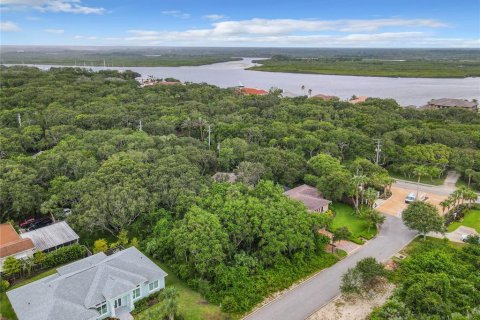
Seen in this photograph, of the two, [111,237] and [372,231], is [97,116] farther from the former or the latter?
[372,231]

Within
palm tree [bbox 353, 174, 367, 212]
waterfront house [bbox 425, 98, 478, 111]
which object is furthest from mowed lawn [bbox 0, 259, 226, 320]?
waterfront house [bbox 425, 98, 478, 111]

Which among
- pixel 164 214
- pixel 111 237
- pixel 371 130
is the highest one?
pixel 371 130

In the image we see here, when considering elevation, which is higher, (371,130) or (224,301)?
(371,130)

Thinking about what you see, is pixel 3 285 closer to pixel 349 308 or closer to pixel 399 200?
pixel 349 308

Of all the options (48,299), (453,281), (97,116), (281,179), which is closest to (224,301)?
(48,299)

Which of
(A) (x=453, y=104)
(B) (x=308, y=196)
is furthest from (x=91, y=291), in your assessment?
(A) (x=453, y=104)

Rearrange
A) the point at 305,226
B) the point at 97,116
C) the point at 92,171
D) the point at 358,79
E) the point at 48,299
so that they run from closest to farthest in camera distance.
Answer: the point at 48,299 → the point at 305,226 → the point at 92,171 → the point at 97,116 → the point at 358,79

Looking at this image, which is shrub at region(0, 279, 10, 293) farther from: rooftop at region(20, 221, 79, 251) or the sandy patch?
the sandy patch
